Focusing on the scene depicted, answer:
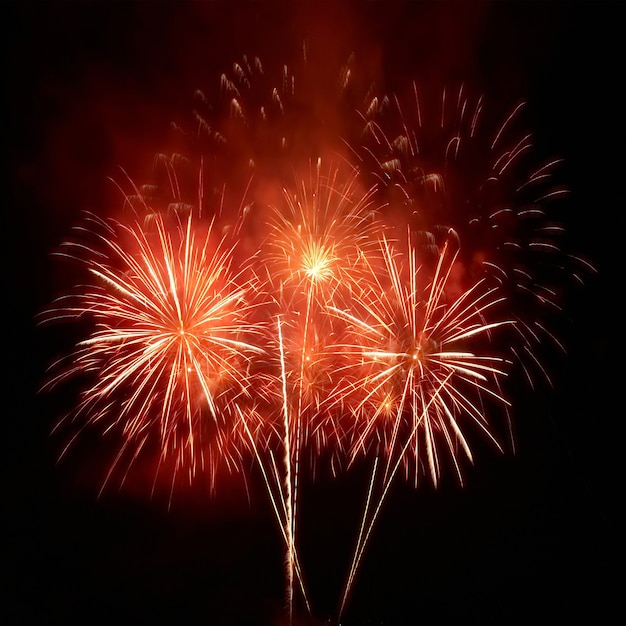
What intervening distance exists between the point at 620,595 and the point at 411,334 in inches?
310

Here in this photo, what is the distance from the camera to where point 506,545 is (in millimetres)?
12312

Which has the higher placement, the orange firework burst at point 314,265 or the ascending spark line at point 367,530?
the orange firework burst at point 314,265

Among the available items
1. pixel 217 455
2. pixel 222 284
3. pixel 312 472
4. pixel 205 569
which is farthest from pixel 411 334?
pixel 205 569

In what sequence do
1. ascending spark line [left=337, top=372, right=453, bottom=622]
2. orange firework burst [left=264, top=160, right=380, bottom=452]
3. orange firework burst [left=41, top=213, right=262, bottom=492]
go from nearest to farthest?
orange firework burst [left=41, top=213, right=262, bottom=492] < orange firework burst [left=264, top=160, right=380, bottom=452] < ascending spark line [left=337, top=372, right=453, bottom=622]

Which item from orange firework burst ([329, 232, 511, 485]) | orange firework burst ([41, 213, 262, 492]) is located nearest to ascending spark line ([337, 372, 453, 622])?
orange firework burst ([329, 232, 511, 485])

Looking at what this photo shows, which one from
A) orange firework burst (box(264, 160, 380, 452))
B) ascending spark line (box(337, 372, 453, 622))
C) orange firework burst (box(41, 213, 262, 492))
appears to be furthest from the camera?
ascending spark line (box(337, 372, 453, 622))

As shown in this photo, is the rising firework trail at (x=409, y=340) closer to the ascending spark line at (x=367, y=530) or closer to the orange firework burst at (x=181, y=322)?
the ascending spark line at (x=367, y=530)

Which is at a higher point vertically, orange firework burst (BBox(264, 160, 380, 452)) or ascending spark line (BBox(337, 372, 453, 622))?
orange firework burst (BBox(264, 160, 380, 452))

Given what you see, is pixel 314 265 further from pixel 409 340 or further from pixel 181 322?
pixel 181 322

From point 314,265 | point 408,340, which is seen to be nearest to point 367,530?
point 408,340

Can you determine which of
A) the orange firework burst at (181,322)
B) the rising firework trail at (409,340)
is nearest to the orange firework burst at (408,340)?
the rising firework trail at (409,340)

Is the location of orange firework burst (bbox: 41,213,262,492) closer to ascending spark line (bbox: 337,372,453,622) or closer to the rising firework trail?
the rising firework trail

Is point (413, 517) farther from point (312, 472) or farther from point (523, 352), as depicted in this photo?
point (523, 352)

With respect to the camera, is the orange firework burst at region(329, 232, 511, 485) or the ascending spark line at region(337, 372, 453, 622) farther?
the ascending spark line at region(337, 372, 453, 622)
